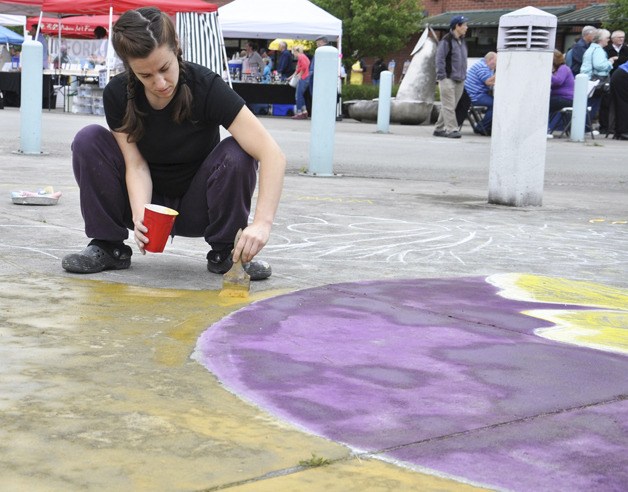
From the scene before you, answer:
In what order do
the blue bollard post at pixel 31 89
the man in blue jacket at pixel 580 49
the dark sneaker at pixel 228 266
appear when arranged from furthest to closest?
the man in blue jacket at pixel 580 49
the blue bollard post at pixel 31 89
the dark sneaker at pixel 228 266

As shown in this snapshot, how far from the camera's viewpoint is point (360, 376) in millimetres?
2971

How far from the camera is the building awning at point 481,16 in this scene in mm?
37188

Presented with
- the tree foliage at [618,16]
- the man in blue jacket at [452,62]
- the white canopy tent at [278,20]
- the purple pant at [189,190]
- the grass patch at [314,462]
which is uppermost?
the tree foliage at [618,16]

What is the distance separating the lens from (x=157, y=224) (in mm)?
4023

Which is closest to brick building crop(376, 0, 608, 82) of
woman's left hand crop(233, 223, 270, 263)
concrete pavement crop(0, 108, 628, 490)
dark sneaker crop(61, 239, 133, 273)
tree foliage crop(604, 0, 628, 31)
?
tree foliage crop(604, 0, 628, 31)

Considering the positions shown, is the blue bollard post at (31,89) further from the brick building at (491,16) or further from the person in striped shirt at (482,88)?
the brick building at (491,16)

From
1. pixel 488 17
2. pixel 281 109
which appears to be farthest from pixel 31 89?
pixel 488 17

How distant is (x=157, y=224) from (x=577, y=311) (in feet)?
5.25

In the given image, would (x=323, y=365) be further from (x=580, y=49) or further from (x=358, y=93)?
(x=358, y=93)

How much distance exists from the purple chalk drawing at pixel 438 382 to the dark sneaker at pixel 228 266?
0.35 m

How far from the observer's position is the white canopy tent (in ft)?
74.6

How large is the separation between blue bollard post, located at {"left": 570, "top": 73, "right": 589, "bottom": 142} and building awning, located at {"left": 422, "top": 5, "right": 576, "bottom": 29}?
61.2ft

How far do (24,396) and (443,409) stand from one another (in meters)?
1.02

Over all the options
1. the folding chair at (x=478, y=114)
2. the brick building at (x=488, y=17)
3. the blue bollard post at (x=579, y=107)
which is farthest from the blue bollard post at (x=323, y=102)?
the brick building at (x=488, y=17)
